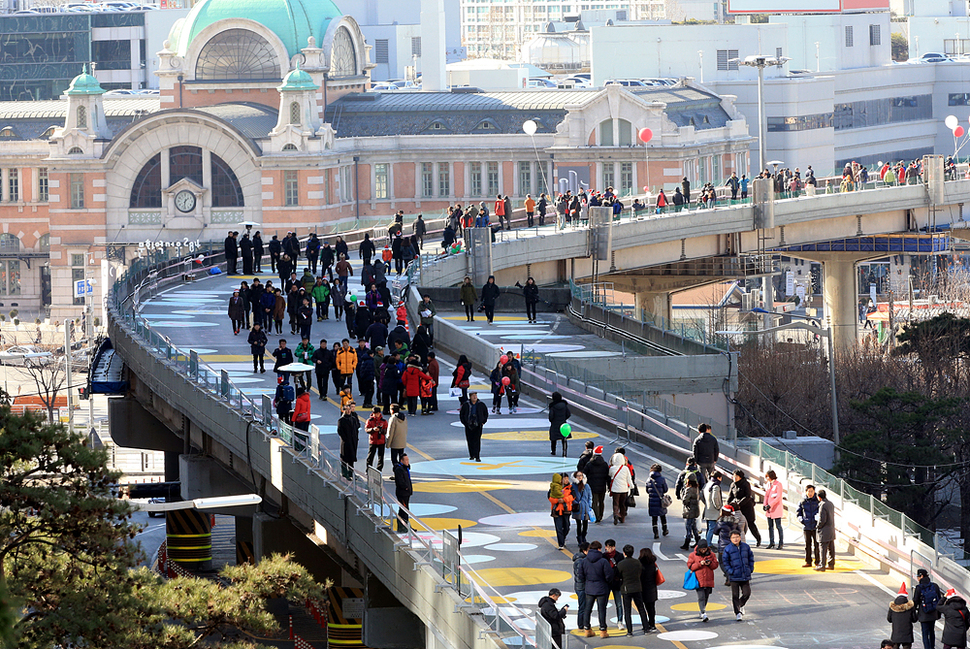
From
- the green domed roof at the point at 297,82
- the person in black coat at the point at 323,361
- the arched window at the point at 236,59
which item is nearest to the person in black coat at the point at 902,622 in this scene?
the person in black coat at the point at 323,361

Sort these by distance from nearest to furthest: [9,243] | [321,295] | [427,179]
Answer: [321,295]
[427,179]
[9,243]

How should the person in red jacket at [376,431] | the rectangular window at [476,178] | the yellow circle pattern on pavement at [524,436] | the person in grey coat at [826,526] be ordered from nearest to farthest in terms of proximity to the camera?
the person in grey coat at [826,526], the person in red jacket at [376,431], the yellow circle pattern on pavement at [524,436], the rectangular window at [476,178]

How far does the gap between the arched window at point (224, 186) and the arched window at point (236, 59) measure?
329 inches

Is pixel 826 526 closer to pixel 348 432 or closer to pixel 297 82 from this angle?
pixel 348 432

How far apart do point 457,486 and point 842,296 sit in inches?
2415

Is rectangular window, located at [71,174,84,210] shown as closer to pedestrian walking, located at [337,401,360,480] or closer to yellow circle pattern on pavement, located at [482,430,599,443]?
yellow circle pattern on pavement, located at [482,430,599,443]

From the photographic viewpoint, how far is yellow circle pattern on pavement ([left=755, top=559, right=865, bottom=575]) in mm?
25750

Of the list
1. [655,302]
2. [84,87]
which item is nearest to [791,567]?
[655,302]

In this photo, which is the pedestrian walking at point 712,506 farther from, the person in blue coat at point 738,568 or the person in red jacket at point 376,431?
the person in red jacket at point 376,431

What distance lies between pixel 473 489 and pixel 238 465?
822 cm

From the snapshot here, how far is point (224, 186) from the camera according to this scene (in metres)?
102

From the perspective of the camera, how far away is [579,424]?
122 feet

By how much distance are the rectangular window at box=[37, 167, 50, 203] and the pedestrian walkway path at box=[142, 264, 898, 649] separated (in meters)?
70.3

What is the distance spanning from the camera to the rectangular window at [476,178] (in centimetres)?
10531
